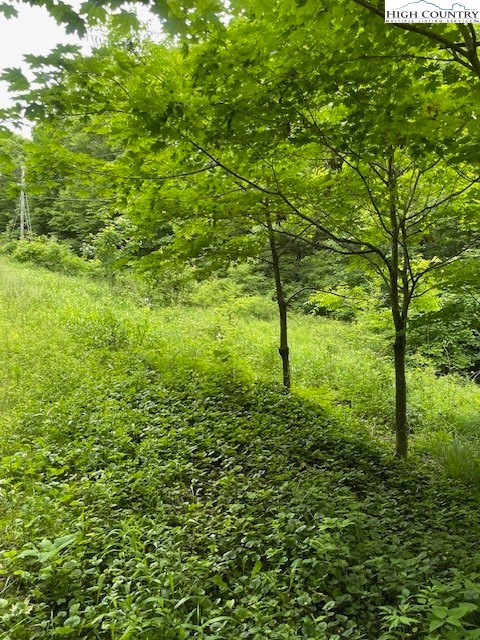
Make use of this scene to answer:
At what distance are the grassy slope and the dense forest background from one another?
2cm

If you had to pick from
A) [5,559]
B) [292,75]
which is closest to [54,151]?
[292,75]

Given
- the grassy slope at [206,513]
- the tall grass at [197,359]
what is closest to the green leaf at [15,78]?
the grassy slope at [206,513]

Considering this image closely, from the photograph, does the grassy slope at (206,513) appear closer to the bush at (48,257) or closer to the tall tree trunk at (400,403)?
the tall tree trunk at (400,403)

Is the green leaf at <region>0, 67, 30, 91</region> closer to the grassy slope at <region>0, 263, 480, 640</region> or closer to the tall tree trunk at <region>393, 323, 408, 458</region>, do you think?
the grassy slope at <region>0, 263, 480, 640</region>

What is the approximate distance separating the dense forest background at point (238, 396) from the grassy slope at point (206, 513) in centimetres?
2

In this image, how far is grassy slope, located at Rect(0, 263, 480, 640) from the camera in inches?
94.6

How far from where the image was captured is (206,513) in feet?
11.3

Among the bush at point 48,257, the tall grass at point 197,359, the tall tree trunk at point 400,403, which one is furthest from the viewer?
the bush at point 48,257

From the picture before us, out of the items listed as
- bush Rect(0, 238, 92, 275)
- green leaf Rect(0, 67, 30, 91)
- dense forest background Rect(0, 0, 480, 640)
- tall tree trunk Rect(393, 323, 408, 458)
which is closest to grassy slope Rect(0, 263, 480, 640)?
dense forest background Rect(0, 0, 480, 640)

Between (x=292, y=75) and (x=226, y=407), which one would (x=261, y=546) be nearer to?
(x=226, y=407)

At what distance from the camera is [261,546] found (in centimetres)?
299

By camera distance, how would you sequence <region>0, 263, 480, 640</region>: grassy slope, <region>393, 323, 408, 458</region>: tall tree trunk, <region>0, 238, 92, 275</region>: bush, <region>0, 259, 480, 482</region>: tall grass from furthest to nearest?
<region>0, 238, 92, 275</region>: bush, <region>0, 259, 480, 482</region>: tall grass, <region>393, 323, 408, 458</region>: tall tree trunk, <region>0, 263, 480, 640</region>: grassy slope

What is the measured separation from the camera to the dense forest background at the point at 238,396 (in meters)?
2.50

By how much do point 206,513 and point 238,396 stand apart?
8.76ft
